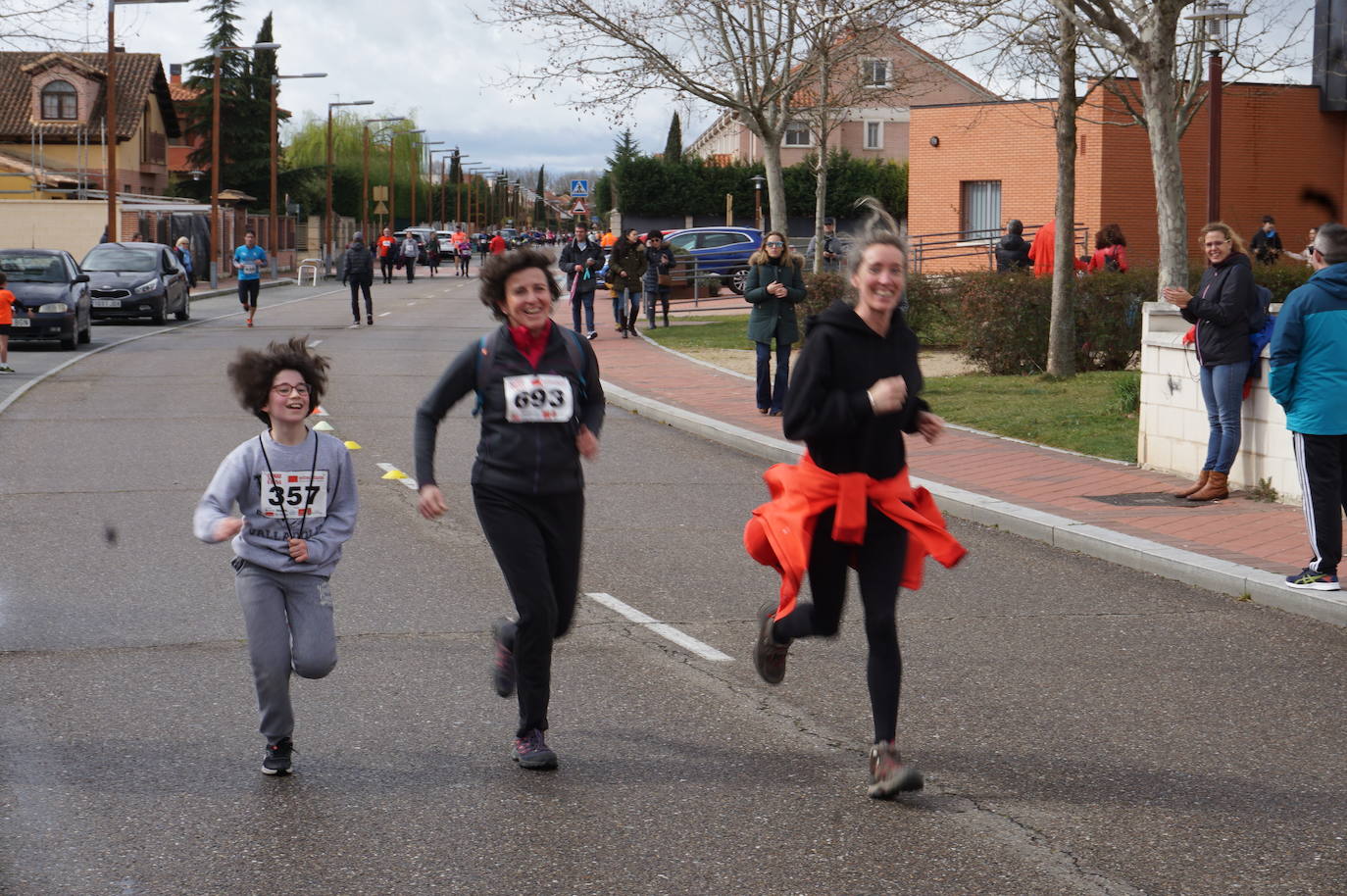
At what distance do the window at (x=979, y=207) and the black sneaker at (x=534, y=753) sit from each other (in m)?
37.7

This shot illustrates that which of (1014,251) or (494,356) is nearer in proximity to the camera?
(494,356)

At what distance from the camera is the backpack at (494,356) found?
207 inches

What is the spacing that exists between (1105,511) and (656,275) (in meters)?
19.6

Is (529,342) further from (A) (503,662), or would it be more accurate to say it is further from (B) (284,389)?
(A) (503,662)

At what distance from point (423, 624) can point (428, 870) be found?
3.11 m

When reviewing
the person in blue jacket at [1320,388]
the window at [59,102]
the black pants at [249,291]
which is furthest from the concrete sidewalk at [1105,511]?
the window at [59,102]

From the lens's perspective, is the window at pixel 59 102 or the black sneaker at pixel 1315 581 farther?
the window at pixel 59 102

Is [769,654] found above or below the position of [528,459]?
below

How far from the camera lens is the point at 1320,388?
7746 mm

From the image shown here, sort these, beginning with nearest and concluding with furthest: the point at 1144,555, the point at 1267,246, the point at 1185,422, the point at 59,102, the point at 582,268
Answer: the point at 1144,555, the point at 1185,422, the point at 1267,246, the point at 582,268, the point at 59,102

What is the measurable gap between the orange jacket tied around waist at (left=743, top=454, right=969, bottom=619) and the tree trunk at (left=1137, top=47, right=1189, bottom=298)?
10.3m

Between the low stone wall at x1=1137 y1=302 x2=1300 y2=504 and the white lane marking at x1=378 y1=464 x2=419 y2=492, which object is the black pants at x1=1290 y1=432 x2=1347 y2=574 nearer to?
the low stone wall at x1=1137 y1=302 x2=1300 y2=504

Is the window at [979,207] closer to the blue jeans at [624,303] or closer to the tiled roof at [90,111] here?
the blue jeans at [624,303]

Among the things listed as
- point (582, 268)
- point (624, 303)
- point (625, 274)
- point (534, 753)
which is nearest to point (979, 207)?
point (625, 274)
